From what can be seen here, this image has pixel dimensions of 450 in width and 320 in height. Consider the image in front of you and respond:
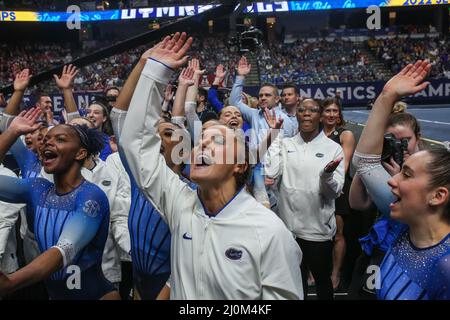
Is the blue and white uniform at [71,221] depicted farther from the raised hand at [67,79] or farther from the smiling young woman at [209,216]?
the raised hand at [67,79]

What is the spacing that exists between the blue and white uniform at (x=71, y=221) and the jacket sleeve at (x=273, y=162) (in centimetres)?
146

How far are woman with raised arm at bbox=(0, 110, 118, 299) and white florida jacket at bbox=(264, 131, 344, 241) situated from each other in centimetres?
153

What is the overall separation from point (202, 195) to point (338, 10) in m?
33.1

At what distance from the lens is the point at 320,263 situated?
12.0 feet

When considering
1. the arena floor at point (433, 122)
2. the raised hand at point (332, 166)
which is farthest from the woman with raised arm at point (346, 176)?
the arena floor at point (433, 122)

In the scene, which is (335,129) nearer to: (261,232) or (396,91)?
(396,91)

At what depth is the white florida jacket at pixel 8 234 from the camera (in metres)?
3.07

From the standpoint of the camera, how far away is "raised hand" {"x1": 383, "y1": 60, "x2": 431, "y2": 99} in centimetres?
204

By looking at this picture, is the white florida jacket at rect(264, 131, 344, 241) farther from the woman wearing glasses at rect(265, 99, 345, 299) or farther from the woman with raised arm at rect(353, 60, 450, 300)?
the woman with raised arm at rect(353, 60, 450, 300)

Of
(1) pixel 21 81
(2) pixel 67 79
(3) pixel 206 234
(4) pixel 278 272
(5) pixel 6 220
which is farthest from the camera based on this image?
(2) pixel 67 79

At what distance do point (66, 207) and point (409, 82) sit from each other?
1773 mm

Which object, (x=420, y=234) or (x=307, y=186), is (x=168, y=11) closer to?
(x=307, y=186)

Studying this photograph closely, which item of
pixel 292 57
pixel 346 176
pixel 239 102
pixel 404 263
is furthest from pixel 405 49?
pixel 404 263
